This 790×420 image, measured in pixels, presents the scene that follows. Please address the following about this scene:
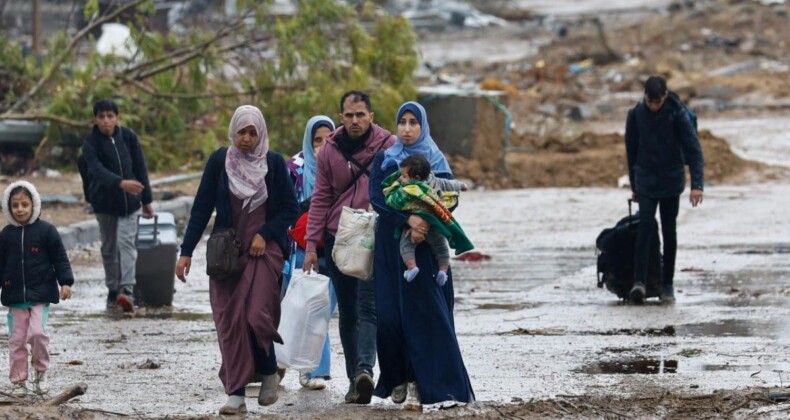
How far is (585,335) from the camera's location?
10.5 m

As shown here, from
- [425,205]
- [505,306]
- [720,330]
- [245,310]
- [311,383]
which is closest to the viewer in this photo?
[425,205]

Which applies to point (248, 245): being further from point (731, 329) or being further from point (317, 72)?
point (317, 72)

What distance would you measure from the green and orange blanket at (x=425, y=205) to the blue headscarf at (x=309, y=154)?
1.43m

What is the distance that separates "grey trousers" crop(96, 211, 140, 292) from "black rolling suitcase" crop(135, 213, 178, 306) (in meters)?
0.10

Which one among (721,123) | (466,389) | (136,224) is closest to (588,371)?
(466,389)

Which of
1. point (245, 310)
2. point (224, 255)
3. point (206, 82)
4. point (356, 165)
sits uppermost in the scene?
point (206, 82)

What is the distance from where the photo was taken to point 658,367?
29.6 feet

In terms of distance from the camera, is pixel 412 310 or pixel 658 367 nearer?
pixel 412 310

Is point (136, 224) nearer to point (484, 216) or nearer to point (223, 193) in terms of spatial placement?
point (223, 193)

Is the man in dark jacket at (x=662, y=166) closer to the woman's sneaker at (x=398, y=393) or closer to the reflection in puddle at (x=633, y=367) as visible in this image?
the reflection in puddle at (x=633, y=367)

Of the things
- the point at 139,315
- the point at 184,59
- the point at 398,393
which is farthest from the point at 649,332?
the point at 184,59

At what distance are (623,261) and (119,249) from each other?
390cm

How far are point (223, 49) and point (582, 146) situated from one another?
6.66 m

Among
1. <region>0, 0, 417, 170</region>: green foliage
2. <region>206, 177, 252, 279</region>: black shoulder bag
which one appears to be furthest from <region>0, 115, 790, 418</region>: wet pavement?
<region>0, 0, 417, 170</region>: green foliage
